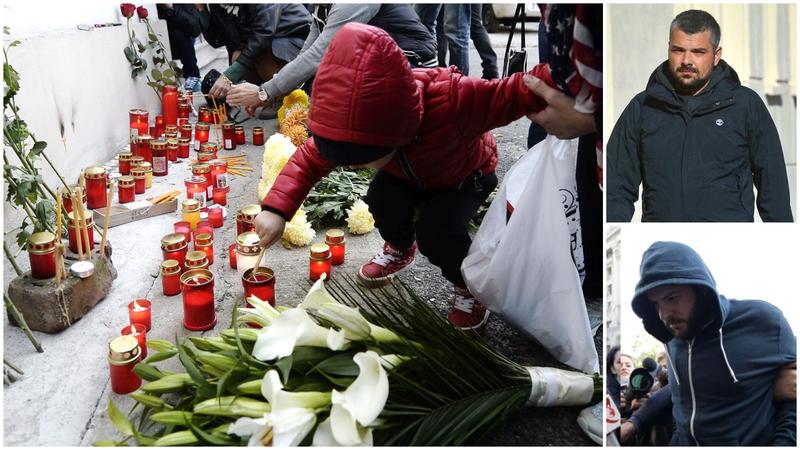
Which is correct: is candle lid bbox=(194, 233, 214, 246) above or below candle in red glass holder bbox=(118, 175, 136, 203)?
below

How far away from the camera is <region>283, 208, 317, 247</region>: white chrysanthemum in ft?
8.43

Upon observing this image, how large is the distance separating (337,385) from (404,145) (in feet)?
2.32

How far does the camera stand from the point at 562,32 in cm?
138

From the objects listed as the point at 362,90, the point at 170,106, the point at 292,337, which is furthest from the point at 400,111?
the point at 170,106

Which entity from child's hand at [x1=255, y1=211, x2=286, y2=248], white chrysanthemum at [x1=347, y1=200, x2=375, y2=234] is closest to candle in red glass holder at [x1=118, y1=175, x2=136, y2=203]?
white chrysanthemum at [x1=347, y1=200, x2=375, y2=234]

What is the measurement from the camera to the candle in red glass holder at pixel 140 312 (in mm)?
1926

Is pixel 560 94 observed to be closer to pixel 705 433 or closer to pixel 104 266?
pixel 705 433

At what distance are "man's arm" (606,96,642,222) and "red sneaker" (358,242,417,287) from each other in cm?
127

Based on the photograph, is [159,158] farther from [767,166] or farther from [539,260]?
[767,166]

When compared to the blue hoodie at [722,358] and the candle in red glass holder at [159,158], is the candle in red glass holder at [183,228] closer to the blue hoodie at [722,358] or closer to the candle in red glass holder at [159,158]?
the candle in red glass holder at [159,158]

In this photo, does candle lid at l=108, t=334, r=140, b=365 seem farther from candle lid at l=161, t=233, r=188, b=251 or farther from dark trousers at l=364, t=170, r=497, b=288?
dark trousers at l=364, t=170, r=497, b=288

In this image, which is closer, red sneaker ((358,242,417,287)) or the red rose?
red sneaker ((358,242,417,287))

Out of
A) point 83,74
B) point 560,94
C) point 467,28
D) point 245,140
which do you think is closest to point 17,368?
point 560,94

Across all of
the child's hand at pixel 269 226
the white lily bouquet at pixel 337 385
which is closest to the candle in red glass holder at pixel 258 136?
the child's hand at pixel 269 226
